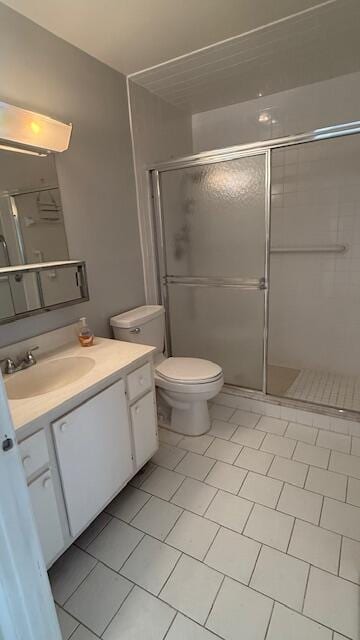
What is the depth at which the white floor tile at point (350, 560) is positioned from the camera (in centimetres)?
128

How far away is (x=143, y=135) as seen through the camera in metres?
2.34

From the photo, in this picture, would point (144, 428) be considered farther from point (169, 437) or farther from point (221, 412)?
point (221, 412)

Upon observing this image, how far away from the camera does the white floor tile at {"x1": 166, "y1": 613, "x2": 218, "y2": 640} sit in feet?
3.65

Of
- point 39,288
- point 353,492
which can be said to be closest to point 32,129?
point 39,288

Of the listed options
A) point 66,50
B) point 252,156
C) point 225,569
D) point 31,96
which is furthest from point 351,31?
point 225,569

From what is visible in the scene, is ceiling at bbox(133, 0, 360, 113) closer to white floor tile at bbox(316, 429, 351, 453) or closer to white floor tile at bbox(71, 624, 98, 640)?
white floor tile at bbox(316, 429, 351, 453)

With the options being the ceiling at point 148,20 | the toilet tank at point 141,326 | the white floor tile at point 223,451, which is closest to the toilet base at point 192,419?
the white floor tile at point 223,451

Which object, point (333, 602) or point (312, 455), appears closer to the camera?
point (333, 602)

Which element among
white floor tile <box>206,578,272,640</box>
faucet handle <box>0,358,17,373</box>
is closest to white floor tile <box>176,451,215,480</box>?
white floor tile <box>206,578,272,640</box>

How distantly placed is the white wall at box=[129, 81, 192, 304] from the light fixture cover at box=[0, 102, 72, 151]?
0.74 meters

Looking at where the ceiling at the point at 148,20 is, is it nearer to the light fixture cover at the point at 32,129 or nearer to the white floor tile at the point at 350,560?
the light fixture cover at the point at 32,129

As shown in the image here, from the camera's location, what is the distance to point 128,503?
1.67 m

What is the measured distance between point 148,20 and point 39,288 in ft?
4.64

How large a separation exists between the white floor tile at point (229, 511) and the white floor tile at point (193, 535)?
0.05 metres
